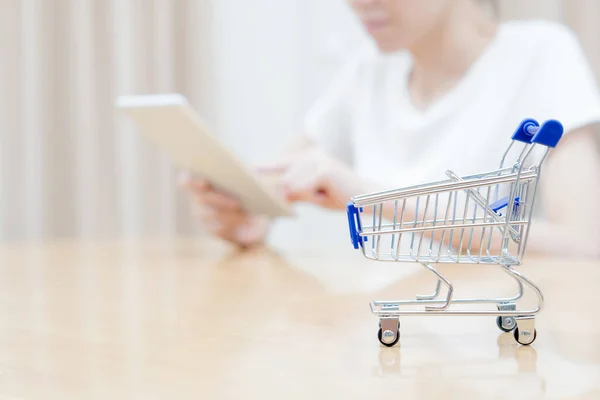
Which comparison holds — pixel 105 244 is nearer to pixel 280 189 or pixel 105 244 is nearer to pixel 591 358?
pixel 280 189

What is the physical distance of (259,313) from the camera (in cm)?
66

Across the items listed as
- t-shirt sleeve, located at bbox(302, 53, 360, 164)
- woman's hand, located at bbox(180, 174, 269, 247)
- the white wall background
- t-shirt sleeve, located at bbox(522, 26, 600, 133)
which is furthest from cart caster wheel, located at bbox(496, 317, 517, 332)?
the white wall background

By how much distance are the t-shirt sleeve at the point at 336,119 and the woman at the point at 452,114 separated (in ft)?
0.04

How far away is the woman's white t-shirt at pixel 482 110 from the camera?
4.39 ft

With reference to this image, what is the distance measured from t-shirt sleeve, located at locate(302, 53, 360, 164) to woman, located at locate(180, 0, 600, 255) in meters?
0.01

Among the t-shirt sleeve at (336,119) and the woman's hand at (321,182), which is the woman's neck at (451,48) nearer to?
the t-shirt sleeve at (336,119)

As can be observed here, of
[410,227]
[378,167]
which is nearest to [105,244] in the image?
[378,167]

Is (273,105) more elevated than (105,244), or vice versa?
(273,105)

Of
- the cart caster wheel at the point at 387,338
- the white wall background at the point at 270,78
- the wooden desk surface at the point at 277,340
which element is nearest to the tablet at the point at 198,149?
the wooden desk surface at the point at 277,340

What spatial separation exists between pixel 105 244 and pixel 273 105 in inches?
46.7

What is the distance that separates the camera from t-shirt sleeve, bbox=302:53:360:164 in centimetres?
178

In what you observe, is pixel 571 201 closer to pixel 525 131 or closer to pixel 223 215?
pixel 223 215

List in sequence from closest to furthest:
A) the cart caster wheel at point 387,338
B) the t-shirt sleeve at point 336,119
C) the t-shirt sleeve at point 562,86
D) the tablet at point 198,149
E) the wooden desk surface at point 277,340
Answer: the wooden desk surface at point 277,340 < the cart caster wheel at point 387,338 < the tablet at point 198,149 < the t-shirt sleeve at point 562,86 < the t-shirt sleeve at point 336,119

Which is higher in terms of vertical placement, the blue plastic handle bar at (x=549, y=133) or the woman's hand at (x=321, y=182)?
the blue plastic handle bar at (x=549, y=133)
